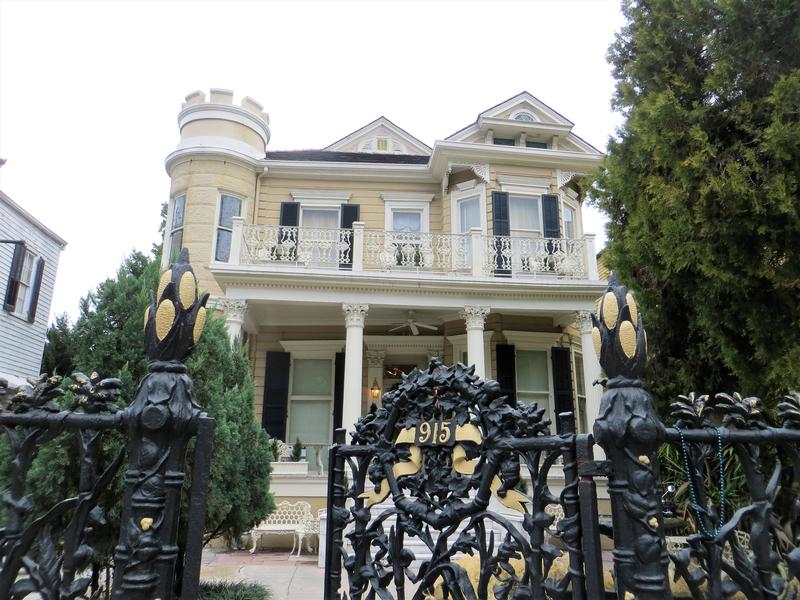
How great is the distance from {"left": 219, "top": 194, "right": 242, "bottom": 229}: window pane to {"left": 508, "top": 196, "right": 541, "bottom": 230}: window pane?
A: 6.62 metres

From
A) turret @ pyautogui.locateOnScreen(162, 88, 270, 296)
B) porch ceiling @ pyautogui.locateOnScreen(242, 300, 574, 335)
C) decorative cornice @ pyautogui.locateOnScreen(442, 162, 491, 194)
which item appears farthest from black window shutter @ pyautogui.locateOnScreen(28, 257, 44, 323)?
decorative cornice @ pyautogui.locateOnScreen(442, 162, 491, 194)

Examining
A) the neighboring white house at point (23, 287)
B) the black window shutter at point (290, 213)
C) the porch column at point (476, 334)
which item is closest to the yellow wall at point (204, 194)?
the black window shutter at point (290, 213)

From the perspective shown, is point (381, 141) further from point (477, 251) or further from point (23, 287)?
point (23, 287)

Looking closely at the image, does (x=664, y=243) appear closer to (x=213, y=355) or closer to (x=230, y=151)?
(x=213, y=355)

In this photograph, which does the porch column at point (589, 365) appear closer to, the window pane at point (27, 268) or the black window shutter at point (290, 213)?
the black window shutter at point (290, 213)

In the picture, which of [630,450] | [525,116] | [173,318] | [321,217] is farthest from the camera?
[525,116]

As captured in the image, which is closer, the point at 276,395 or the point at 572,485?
the point at 572,485

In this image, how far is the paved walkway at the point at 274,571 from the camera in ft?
19.2

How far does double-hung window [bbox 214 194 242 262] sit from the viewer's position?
1204 cm

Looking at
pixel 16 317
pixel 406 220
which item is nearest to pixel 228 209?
pixel 406 220

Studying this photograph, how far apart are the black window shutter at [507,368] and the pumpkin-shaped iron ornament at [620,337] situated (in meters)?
10.0

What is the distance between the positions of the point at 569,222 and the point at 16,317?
14959 millimetres

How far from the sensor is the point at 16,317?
14109 mm

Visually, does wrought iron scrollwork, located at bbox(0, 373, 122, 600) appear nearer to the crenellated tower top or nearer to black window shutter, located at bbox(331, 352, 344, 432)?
black window shutter, located at bbox(331, 352, 344, 432)
